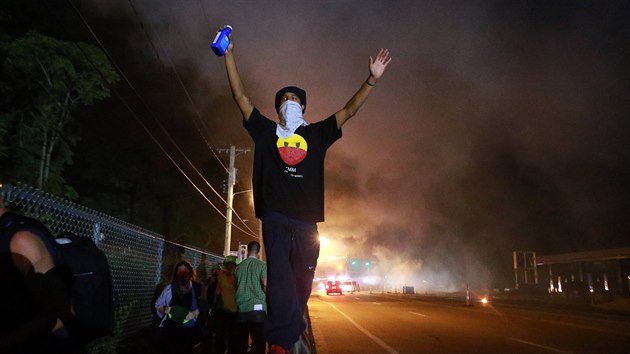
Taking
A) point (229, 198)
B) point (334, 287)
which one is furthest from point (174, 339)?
point (334, 287)

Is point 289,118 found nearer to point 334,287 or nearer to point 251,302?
point 251,302

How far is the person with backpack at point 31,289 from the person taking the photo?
1.99 metres

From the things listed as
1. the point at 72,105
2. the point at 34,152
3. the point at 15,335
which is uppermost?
the point at 72,105

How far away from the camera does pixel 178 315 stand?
19.3 feet

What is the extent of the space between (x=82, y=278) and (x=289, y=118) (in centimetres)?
147

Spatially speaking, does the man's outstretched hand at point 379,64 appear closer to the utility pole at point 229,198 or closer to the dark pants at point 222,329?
the dark pants at point 222,329

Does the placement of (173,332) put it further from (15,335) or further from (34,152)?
(34,152)

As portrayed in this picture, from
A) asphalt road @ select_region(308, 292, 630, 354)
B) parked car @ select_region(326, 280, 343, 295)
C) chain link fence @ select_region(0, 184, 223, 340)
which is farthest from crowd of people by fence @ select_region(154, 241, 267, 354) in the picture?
parked car @ select_region(326, 280, 343, 295)

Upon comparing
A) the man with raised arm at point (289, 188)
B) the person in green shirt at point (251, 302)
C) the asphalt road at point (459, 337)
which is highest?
the man with raised arm at point (289, 188)

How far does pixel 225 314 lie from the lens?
25.2 ft

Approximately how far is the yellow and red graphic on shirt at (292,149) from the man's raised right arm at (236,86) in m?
0.30

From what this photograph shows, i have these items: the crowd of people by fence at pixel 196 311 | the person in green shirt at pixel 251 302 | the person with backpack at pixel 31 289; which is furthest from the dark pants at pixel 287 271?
the person in green shirt at pixel 251 302

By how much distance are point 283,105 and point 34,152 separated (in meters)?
23.2

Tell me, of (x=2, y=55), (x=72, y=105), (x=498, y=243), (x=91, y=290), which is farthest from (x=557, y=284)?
(x=91, y=290)
